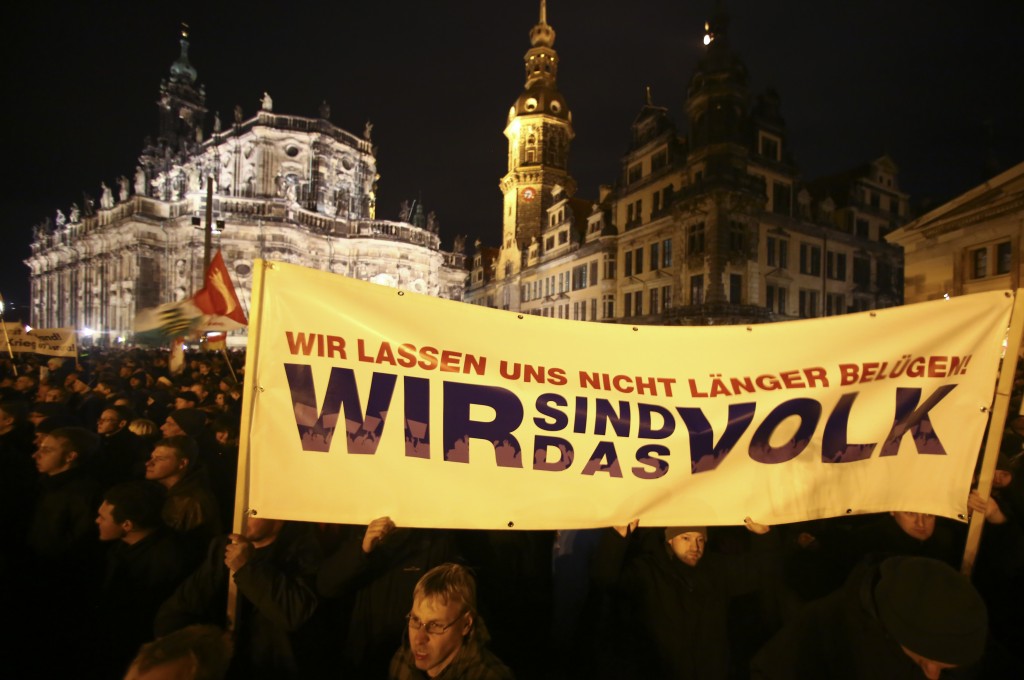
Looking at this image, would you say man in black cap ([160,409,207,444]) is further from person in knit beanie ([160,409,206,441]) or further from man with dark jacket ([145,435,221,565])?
man with dark jacket ([145,435,221,565])

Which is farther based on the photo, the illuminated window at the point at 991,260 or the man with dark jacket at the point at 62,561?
the illuminated window at the point at 991,260

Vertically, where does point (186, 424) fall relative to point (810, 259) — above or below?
below

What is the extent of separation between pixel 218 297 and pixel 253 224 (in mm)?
42870

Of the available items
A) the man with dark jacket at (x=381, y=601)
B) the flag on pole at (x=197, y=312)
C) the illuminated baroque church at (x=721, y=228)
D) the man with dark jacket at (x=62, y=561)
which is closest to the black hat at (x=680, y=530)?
the man with dark jacket at (x=381, y=601)

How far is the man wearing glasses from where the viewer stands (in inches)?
86.4

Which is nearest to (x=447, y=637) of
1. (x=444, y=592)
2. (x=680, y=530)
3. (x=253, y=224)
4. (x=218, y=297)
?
(x=444, y=592)

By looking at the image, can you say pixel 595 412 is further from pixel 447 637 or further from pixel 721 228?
pixel 721 228

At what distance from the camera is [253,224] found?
4453cm

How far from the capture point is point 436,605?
2.20 metres

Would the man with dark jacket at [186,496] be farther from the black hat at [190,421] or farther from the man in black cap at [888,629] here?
the man in black cap at [888,629]

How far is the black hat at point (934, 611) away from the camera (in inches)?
69.5

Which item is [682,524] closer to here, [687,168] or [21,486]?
[21,486]

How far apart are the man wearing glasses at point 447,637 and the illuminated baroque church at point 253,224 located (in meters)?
45.0

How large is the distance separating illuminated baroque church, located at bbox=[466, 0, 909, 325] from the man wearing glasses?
83.5 feet
